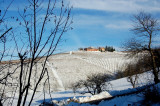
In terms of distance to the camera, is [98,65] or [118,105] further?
[98,65]

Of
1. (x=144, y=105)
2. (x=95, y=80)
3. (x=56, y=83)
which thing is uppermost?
(x=144, y=105)

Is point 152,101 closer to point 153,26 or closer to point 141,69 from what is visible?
point 153,26

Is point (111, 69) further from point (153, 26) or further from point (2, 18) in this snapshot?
point (2, 18)

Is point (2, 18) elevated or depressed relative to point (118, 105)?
elevated

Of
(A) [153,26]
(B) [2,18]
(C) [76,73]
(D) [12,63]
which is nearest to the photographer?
(B) [2,18]

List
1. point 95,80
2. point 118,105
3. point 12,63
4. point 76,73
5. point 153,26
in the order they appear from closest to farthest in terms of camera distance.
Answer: point 12,63
point 118,105
point 153,26
point 95,80
point 76,73

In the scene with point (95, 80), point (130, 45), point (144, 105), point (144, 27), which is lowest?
point (95, 80)

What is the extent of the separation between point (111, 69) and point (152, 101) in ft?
135

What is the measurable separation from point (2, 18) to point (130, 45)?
49.1ft

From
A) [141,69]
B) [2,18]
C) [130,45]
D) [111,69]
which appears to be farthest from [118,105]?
[111,69]

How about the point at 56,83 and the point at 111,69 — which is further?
the point at 111,69

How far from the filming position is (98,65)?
160ft

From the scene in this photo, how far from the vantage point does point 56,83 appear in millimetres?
37188

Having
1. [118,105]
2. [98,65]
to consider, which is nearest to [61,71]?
[98,65]
